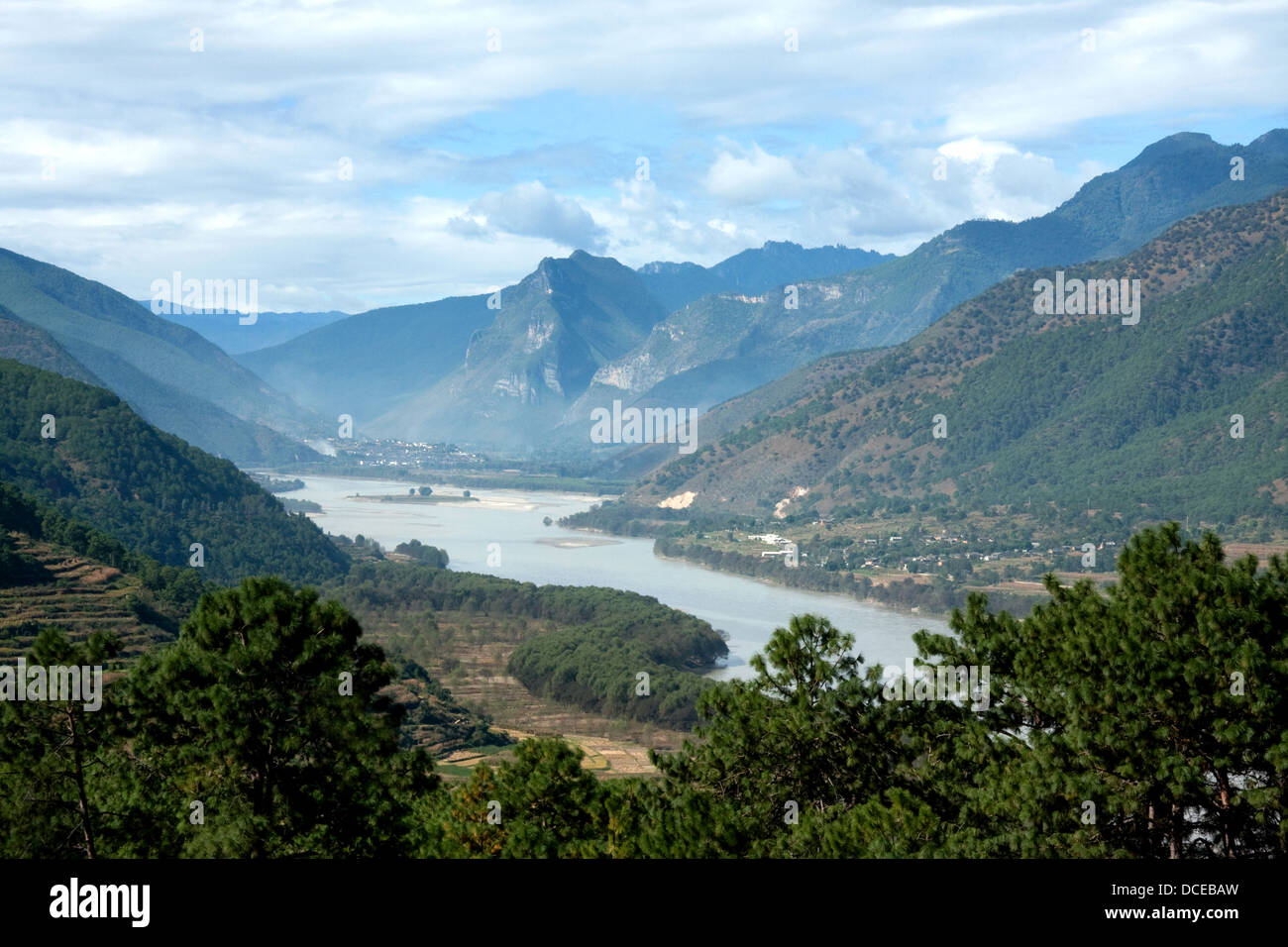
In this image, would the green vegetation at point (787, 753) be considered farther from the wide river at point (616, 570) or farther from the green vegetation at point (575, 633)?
the wide river at point (616, 570)

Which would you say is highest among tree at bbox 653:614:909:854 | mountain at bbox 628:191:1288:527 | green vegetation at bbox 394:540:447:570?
mountain at bbox 628:191:1288:527

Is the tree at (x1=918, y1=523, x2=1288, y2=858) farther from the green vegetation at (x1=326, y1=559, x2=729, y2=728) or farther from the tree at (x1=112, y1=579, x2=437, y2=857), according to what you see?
the green vegetation at (x1=326, y1=559, x2=729, y2=728)

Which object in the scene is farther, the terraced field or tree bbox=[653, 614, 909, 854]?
the terraced field

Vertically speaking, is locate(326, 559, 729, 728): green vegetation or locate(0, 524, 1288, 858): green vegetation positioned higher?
locate(0, 524, 1288, 858): green vegetation

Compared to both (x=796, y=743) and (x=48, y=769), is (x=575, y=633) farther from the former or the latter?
(x=48, y=769)

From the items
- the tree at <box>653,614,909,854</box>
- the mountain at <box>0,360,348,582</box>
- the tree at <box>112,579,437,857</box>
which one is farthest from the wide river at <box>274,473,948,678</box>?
the tree at <box>112,579,437,857</box>

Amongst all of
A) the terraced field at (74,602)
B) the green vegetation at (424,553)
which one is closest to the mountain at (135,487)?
the green vegetation at (424,553)
